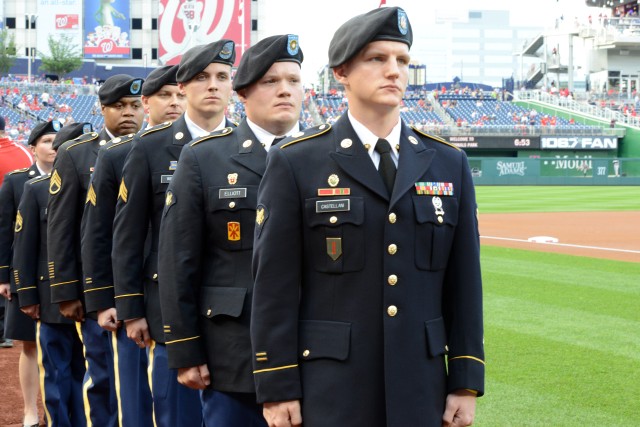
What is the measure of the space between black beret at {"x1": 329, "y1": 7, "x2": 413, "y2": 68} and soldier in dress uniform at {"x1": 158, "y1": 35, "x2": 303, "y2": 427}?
3.21ft

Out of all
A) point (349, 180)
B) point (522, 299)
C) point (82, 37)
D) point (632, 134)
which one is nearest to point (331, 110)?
point (632, 134)

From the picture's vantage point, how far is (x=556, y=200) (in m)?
34.7

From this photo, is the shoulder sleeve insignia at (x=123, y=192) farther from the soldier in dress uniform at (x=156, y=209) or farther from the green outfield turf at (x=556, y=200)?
the green outfield turf at (x=556, y=200)

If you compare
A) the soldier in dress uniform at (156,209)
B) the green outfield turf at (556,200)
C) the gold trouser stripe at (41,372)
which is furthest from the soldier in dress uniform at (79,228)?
the green outfield turf at (556,200)

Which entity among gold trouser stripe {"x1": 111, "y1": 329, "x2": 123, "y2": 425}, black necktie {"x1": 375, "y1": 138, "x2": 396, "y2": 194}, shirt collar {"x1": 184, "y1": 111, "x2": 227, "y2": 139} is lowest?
gold trouser stripe {"x1": 111, "y1": 329, "x2": 123, "y2": 425}


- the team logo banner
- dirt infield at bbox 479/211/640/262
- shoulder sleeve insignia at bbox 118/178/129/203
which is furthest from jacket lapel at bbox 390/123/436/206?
the team logo banner

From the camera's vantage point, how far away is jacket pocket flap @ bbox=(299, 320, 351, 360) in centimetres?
288

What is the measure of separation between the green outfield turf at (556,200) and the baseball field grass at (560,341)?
558 inches

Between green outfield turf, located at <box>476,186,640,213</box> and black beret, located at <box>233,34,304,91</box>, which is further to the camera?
green outfield turf, located at <box>476,186,640,213</box>

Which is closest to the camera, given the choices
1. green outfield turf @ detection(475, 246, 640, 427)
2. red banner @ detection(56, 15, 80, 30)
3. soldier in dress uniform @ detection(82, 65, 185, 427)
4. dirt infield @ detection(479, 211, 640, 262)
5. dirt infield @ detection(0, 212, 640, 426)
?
soldier in dress uniform @ detection(82, 65, 185, 427)

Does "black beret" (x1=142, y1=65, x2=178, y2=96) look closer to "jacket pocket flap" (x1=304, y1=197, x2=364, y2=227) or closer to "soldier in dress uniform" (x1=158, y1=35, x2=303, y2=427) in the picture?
"soldier in dress uniform" (x1=158, y1=35, x2=303, y2=427)

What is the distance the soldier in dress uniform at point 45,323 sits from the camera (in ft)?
20.2

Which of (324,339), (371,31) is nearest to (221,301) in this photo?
(324,339)

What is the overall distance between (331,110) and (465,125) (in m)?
8.11
